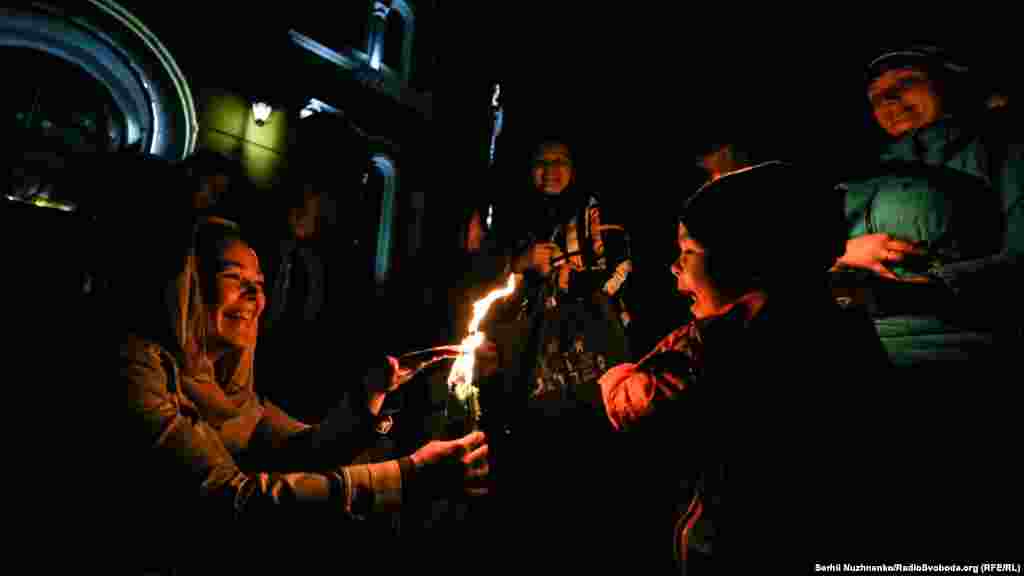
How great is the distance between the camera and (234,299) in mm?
3182

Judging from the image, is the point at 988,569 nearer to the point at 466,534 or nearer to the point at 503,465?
the point at 466,534

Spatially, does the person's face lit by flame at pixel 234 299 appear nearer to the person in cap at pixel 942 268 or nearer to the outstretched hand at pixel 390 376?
the outstretched hand at pixel 390 376

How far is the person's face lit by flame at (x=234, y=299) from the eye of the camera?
3.11 metres

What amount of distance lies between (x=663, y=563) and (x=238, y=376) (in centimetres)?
413

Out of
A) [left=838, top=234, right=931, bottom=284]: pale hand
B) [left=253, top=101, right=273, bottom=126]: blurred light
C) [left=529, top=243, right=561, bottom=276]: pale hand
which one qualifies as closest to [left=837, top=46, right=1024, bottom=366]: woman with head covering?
[left=838, top=234, right=931, bottom=284]: pale hand

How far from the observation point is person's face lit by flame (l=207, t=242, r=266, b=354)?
3.11m

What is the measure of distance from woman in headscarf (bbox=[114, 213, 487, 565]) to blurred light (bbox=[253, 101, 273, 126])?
30.3 ft

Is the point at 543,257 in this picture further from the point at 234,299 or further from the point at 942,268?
the point at 942,268

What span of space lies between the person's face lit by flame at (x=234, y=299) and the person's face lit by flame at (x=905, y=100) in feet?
17.0

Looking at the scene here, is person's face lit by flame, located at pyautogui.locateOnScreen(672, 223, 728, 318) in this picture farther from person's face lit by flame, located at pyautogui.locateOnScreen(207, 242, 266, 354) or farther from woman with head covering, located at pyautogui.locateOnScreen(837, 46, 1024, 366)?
person's face lit by flame, located at pyautogui.locateOnScreen(207, 242, 266, 354)

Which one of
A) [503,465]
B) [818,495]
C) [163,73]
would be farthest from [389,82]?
[818,495]

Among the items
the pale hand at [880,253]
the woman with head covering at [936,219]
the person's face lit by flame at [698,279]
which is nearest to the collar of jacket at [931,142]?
the woman with head covering at [936,219]

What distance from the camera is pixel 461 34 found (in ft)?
52.3

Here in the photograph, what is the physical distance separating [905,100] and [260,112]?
1187cm
